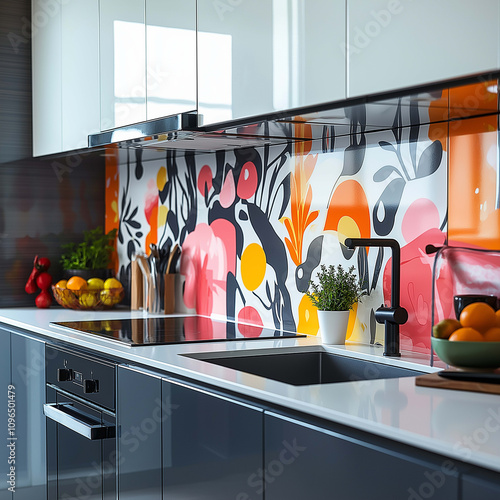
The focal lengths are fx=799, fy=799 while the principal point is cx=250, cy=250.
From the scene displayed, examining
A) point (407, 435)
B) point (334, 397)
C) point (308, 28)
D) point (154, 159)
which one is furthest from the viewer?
point (154, 159)

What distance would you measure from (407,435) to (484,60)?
2.35 ft

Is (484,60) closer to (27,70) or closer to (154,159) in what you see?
(154,159)

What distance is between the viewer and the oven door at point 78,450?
7.96 feet

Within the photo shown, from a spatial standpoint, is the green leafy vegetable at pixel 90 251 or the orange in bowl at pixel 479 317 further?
the green leafy vegetable at pixel 90 251

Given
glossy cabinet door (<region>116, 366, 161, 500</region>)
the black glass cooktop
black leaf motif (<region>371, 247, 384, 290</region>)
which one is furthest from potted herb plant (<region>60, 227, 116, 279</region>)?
black leaf motif (<region>371, 247, 384, 290</region>)

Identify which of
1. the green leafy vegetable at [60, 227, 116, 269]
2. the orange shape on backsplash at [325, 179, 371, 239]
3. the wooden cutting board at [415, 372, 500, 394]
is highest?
the orange shape on backsplash at [325, 179, 371, 239]

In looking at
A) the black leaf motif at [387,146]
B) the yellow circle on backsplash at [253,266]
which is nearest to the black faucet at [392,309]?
the black leaf motif at [387,146]

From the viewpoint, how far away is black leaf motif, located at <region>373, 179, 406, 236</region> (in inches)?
91.5

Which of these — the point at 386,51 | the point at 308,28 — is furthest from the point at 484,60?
the point at 308,28

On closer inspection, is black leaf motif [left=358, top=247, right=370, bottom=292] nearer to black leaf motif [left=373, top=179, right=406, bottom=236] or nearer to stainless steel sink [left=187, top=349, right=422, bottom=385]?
black leaf motif [left=373, top=179, right=406, bottom=236]

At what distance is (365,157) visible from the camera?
244 cm

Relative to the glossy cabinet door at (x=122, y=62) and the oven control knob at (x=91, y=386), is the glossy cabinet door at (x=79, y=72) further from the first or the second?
the oven control knob at (x=91, y=386)

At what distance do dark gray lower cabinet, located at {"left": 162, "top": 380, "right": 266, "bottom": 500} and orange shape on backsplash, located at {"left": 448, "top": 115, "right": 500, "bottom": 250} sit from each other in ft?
2.48

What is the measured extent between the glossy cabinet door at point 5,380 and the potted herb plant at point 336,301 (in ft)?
4.66
